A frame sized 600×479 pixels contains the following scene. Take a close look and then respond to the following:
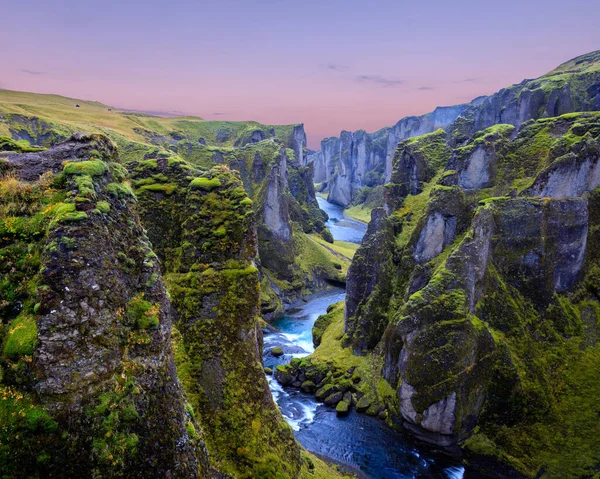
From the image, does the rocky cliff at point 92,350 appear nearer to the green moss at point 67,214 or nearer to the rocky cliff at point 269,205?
the green moss at point 67,214

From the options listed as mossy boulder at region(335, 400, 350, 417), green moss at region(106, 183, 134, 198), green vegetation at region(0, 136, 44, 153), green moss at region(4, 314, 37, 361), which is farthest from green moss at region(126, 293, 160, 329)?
mossy boulder at region(335, 400, 350, 417)

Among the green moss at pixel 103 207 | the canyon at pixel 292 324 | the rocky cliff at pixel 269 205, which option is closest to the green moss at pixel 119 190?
the canyon at pixel 292 324

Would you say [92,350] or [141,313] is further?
[141,313]

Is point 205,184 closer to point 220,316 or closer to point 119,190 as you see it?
point 220,316

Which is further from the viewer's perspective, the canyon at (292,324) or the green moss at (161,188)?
the green moss at (161,188)

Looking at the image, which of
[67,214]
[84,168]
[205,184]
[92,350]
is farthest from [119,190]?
[205,184]

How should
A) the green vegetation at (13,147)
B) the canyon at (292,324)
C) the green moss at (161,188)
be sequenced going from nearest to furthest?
the canyon at (292,324)
the green vegetation at (13,147)
the green moss at (161,188)

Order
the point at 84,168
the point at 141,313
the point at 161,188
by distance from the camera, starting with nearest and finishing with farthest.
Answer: the point at 141,313 < the point at 84,168 < the point at 161,188

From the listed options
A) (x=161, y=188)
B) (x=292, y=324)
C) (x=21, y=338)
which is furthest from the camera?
(x=292, y=324)
